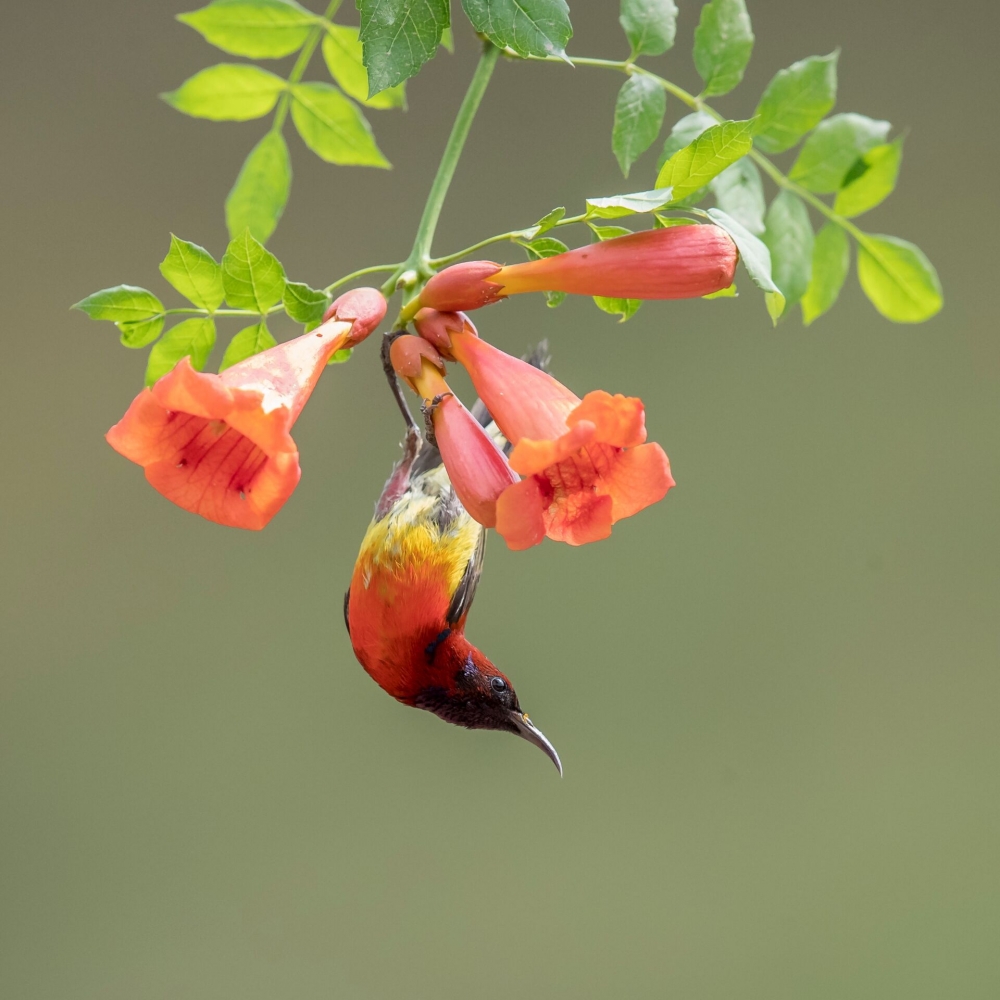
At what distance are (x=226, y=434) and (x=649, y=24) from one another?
1.34 feet

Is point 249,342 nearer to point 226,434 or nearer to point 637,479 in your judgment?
point 226,434

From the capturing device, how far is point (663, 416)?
2.59 metres

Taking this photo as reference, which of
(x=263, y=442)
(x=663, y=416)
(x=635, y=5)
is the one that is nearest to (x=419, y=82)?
(x=663, y=416)

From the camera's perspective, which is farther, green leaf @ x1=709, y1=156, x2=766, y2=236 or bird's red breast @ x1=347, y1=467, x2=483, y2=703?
bird's red breast @ x1=347, y1=467, x2=483, y2=703

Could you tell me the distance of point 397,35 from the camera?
53 centimetres

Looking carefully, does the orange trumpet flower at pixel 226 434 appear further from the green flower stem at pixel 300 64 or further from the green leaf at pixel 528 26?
the green flower stem at pixel 300 64

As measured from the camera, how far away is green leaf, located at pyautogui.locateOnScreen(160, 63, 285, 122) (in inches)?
34.8

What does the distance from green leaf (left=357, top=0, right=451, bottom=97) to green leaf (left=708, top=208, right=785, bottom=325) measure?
17cm

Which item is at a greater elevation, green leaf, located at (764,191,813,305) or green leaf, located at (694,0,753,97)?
green leaf, located at (694,0,753,97)

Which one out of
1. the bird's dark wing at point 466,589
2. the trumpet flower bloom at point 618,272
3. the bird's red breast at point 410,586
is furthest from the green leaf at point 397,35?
the bird's dark wing at point 466,589

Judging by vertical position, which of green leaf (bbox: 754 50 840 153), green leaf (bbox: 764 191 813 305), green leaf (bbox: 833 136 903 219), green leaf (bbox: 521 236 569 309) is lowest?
green leaf (bbox: 521 236 569 309)

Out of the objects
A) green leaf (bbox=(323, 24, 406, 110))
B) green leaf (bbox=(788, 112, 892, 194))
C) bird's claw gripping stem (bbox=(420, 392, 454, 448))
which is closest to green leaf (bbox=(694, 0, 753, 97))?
green leaf (bbox=(788, 112, 892, 194))

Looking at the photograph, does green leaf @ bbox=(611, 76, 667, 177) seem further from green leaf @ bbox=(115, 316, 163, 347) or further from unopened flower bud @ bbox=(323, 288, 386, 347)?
green leaf @ bbox=(115, 316, 163, 347)

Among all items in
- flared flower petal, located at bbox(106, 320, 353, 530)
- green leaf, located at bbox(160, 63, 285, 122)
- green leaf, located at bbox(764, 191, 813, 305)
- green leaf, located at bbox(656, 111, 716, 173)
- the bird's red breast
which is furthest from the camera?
the bird's red breast
